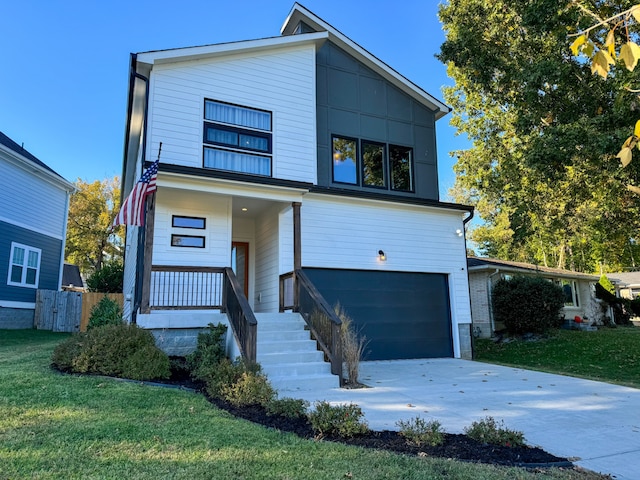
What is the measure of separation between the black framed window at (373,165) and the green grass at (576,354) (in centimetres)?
537

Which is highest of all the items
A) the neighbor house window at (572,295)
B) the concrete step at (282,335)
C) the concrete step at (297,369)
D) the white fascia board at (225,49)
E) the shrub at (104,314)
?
the white fascia board at (225,49)

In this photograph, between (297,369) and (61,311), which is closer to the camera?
(297,369)

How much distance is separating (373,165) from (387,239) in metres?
2.24

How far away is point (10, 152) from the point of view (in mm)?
14742

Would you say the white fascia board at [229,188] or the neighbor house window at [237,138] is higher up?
the neighbor house window at [237,138]

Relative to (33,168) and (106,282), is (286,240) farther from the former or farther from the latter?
(33,168)

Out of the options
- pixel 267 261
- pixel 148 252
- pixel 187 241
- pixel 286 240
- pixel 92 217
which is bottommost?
pixel 148 252

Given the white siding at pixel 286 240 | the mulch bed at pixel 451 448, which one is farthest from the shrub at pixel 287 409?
the white siding at pixel 286 240

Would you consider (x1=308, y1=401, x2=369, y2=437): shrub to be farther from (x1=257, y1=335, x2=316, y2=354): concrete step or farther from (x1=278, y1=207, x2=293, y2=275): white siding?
(x1=278, y1=207, x2=293, y2=275): white siding

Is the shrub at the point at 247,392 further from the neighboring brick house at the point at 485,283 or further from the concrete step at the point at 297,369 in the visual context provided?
the neighboring brick house at the point at 485,283

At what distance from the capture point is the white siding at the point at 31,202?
15.0 m

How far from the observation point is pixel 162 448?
3.57m

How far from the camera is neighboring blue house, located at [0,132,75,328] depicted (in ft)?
48.6

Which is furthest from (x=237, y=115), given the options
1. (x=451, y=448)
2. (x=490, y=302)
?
(x=490, y=302)
